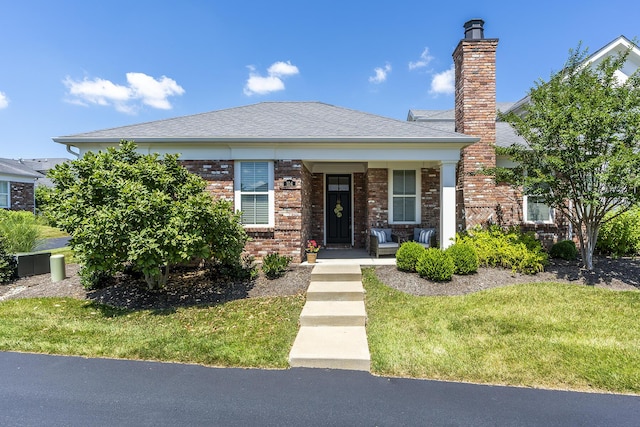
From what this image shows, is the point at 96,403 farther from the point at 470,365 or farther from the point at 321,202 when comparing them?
the point at 321,202

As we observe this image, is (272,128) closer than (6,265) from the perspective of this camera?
No

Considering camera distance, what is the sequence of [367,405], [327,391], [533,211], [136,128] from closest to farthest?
[367,405], [327,391], [136,128], [533,211]

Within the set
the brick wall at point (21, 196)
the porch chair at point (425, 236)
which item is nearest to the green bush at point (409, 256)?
the porch chair at point (425, 236)

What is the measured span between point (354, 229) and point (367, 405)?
8.09 meters

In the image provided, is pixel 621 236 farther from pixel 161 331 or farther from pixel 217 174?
pixel 161 331

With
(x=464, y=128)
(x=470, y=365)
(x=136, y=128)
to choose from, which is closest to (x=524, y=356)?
(x=470, y=365)

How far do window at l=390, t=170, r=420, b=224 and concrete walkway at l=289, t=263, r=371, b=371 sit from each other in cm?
317

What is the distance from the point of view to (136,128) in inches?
331

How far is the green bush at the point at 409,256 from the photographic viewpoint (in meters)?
7.06

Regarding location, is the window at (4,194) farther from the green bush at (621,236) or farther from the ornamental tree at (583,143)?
the green bush at (621,236)

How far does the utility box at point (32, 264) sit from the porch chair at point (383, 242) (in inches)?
346

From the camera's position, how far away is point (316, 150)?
7977 millimetres

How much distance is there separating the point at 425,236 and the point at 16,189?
27541mm

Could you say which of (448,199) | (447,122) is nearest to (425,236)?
(448,199)
